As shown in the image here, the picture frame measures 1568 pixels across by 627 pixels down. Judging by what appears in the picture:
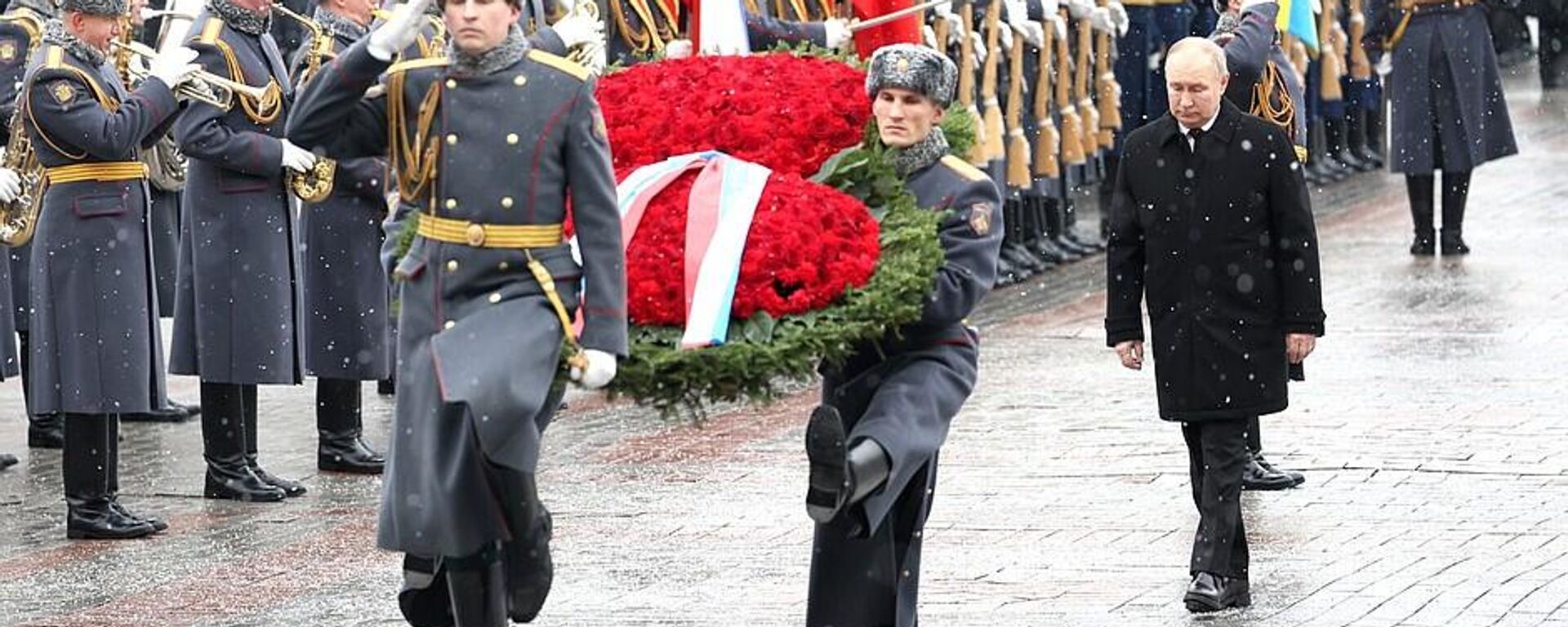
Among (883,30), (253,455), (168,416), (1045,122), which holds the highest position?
(883,30)

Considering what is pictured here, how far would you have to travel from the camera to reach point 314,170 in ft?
36.6

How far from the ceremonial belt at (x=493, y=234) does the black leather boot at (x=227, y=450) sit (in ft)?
12.9

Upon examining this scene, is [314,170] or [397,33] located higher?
A: [397,33]

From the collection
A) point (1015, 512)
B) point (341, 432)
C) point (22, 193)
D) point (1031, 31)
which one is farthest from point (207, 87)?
point (1031, 31)

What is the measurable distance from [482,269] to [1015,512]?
11.3ft

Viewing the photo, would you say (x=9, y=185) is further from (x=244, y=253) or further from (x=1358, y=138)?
(x=1358, y=138)

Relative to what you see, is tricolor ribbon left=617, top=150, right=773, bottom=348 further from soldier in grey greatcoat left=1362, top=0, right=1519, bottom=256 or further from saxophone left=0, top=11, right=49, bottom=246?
soldier in grey greatcoat left=1362, top=0, right=1519, bottom=256

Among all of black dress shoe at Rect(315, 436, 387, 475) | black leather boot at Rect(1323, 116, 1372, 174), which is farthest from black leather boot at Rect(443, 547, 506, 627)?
black leather boot at Rect(1323, 116, 1372, 174)

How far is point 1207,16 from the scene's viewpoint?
60.4ft

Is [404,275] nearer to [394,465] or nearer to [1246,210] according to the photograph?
[394,465]

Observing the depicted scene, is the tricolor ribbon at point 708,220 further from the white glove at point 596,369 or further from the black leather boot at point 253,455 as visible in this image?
the black leather boot at point 253,455

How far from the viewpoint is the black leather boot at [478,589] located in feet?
23.7

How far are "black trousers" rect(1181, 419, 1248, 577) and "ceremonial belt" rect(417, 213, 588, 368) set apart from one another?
228 centimetres

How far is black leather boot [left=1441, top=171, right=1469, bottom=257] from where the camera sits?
17.6 meters
